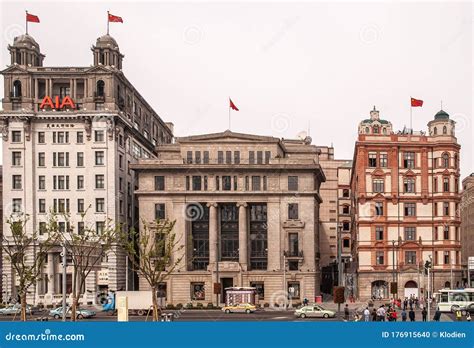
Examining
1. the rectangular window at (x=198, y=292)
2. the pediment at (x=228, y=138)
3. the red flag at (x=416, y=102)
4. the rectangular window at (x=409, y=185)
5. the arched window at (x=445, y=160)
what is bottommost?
the rectangular window at (x=198, y=292)

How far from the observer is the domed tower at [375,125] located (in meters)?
119

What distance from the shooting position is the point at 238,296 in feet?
297

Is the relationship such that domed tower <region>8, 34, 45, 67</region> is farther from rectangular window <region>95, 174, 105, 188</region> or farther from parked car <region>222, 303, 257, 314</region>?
parked car <region>222, 303, 257, 314</region>

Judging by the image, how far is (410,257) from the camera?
10494 cm

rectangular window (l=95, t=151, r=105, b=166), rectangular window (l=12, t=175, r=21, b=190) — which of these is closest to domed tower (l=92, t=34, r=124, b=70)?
rectangular window (l=95, t=151, r=105, b=166)

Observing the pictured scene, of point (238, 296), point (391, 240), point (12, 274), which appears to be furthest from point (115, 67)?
point (391, 240)

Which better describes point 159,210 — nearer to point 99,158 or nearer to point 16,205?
point 99,158

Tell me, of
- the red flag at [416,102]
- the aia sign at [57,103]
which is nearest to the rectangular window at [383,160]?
the red flag at [416,102]

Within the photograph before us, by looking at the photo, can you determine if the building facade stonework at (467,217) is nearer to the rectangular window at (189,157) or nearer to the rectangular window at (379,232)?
the rectangular window at (379,232)

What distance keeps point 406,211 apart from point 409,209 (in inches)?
22.2

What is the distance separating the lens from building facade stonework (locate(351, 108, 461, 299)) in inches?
4122

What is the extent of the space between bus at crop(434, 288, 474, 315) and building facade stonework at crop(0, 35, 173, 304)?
162 ft

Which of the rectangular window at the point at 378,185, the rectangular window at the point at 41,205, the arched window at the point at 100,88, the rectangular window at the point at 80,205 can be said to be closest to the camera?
the rectangular window at the point at 41,205

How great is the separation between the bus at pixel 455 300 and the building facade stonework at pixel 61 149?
162 ft
